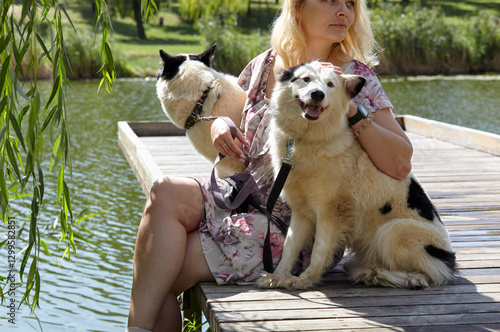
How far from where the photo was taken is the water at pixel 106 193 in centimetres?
462

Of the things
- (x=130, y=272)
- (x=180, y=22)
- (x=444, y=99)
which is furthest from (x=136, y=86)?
(x=180, y=22)

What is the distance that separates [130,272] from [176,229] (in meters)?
2.69

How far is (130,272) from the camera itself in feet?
17.7

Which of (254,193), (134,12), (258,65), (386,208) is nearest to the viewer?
(386,208)

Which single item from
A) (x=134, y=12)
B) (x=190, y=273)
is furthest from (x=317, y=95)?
(x=134, y=12)

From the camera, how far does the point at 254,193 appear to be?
10.6ft

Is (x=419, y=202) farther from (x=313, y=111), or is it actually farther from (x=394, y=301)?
(x=313, y=111)

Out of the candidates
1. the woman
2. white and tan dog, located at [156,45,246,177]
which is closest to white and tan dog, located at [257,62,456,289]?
the woman

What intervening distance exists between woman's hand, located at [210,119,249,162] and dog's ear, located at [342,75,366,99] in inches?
26.8

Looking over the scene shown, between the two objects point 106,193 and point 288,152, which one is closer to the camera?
point 288,152

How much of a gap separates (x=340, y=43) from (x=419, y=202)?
929mm

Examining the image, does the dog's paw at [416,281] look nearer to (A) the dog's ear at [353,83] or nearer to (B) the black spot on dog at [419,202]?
(B) the black spot on dog at [419,202]

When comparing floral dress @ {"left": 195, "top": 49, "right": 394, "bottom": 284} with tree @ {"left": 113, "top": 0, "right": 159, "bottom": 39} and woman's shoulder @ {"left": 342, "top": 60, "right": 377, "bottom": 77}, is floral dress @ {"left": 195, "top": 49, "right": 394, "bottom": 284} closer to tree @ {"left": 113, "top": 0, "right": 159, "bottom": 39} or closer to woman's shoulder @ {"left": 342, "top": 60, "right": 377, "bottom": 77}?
woman's shoulder @ {"left": 342, "top": 60, "right": 377, "bottom": 77}

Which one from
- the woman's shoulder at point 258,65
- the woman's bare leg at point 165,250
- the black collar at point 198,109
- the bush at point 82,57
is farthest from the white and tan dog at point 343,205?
the bush at point 82,57
